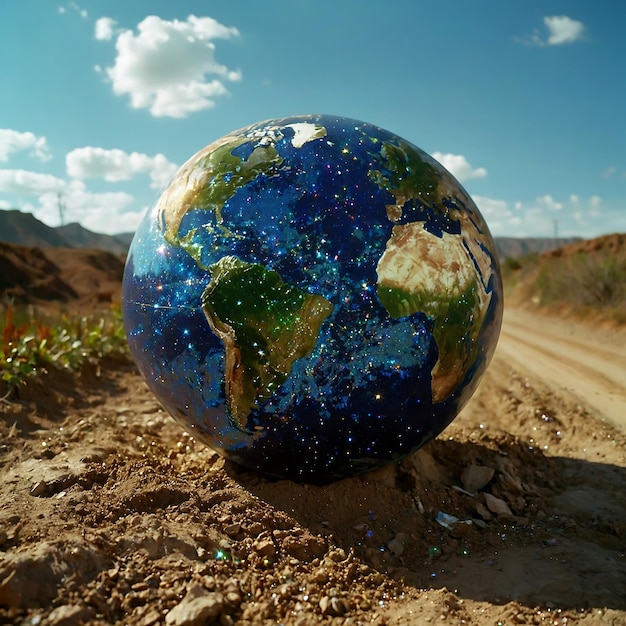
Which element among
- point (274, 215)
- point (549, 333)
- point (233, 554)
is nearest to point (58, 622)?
point (233, 554)

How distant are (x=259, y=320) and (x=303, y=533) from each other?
1286 mm

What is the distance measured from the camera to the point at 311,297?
10.3 feet

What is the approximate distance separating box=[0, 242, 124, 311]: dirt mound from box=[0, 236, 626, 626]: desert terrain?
21.5 m

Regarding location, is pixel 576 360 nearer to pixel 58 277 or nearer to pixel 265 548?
pixel 265 548

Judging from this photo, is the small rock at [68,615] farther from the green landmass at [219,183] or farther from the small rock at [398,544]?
the green landmass at [219,183]

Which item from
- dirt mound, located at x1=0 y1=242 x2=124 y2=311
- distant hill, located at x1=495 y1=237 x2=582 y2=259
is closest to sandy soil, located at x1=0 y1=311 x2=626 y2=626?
dirt mound, located at x1=0 y1=242 x2=124 y2=311

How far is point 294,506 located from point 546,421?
3.52m

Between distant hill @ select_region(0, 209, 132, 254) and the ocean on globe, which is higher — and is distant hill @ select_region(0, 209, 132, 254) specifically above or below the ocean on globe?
above

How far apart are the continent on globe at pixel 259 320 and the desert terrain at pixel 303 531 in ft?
2.94

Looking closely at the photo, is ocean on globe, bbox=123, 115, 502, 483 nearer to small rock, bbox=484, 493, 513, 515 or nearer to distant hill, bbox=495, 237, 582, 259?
small rock, bbox=484, 493, 513, 515

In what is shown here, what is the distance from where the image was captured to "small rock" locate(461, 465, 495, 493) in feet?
14.1

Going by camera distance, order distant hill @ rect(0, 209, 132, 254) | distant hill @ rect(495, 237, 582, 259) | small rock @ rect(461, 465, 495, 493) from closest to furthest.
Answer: small rock @ rect(461, 465, 495, 493), distant hill @ rect(0, 209, 132, 254), distant hill @ rect(495, 237, 582, 259)

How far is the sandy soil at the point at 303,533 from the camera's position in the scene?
8.82 ft

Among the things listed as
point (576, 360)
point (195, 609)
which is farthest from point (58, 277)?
point (195, 609)
